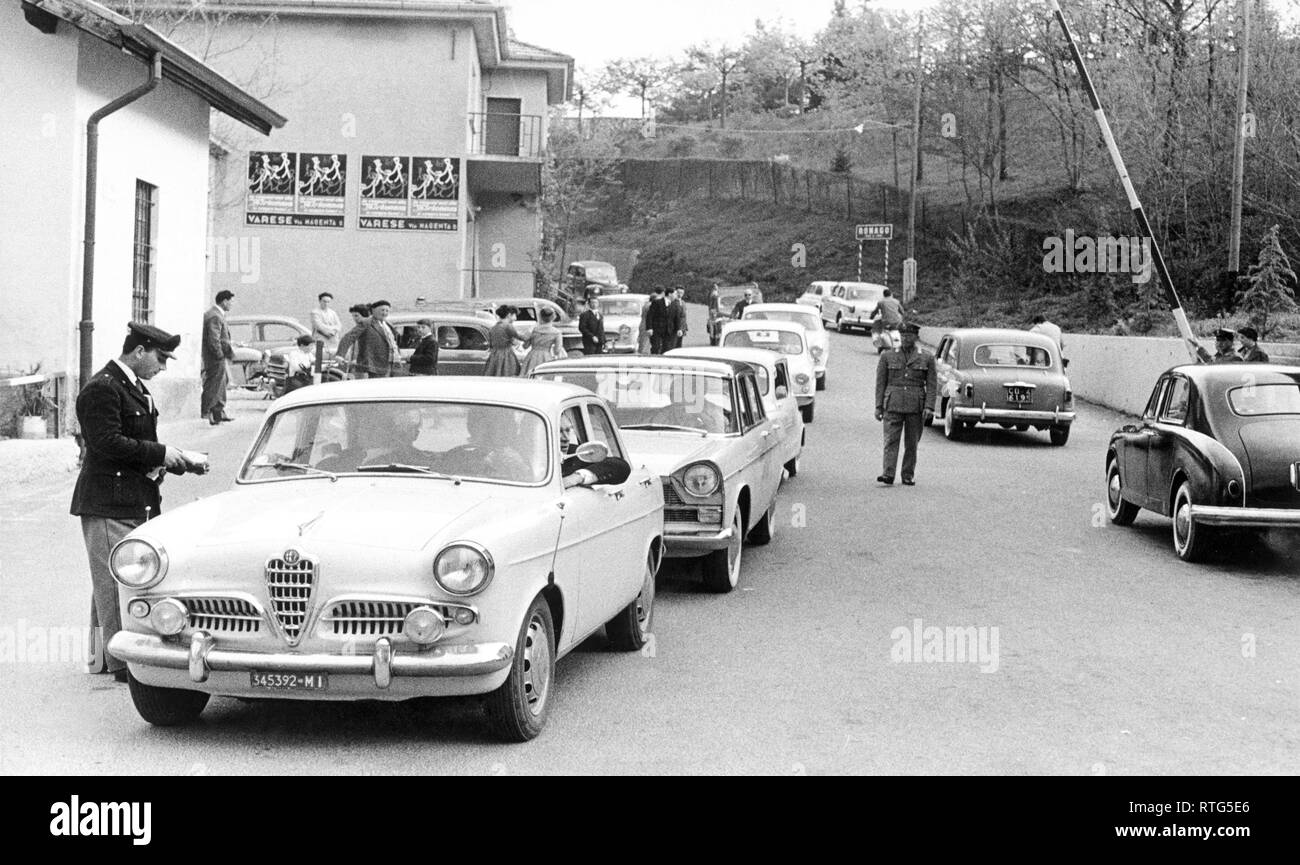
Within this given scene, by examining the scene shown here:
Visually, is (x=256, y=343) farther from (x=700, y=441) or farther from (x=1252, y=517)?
(x=1252, y=517)

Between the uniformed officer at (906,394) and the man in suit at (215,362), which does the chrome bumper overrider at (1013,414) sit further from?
the man in suit at (215,362)

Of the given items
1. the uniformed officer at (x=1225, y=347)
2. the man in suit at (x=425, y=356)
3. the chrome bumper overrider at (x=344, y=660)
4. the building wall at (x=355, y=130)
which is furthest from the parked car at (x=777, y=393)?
the building wall at (x=355, y=130)

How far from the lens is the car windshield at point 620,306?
41.5 meters

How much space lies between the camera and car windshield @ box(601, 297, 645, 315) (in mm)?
41469

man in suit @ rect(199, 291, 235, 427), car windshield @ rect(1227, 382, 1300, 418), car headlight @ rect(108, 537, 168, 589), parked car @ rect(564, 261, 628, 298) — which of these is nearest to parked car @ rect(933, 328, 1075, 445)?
man in suit @ rect(199, 291, 235, 427)

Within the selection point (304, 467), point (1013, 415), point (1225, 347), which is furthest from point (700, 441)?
point (1013, 415)

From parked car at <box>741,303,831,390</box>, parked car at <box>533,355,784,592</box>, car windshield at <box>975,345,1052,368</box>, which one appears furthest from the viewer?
parked car at <box>741,303,831,390</box>

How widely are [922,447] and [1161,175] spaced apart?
72.5 feet

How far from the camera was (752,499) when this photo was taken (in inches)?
458

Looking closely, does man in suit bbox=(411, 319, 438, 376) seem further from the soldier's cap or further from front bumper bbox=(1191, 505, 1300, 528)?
the soldier's cap

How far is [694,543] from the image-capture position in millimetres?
10266

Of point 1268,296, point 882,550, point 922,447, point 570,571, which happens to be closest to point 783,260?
point 1268,296

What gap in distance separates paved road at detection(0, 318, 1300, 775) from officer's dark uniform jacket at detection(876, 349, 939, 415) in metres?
2.66
